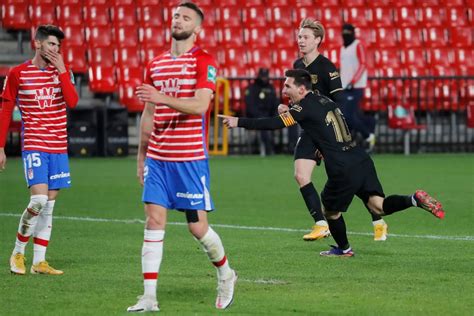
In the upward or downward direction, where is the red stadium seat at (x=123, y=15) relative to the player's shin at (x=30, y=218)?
upward

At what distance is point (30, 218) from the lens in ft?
31.9

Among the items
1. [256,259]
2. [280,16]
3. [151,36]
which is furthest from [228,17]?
[256,259]

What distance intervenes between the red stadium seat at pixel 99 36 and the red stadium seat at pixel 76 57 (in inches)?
17.1

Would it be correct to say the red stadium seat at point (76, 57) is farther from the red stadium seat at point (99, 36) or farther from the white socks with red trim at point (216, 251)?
the white socks with red trim at point (216, 251)

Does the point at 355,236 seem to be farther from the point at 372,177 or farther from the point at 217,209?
the point at 217,209

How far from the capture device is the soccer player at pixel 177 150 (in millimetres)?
7723

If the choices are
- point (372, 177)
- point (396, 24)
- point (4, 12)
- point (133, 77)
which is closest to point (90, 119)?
point (133, 77)

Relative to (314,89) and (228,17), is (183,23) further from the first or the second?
(228,17)

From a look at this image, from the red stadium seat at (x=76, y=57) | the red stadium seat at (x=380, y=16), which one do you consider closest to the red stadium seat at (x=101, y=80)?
the red stadium seat at (x=76, y=57)

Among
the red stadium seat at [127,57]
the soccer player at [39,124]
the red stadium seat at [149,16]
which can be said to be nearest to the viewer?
the soccer player at [39,124]

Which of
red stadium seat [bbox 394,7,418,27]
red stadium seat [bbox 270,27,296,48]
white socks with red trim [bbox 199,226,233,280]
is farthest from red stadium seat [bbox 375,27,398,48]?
white socks with red trim [bbox 199,226,233,280]

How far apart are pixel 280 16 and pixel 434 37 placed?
3.83 metres

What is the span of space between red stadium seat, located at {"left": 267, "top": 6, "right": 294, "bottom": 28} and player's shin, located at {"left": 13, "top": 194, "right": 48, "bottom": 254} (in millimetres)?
19383

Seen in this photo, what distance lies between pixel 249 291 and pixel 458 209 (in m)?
7.03
